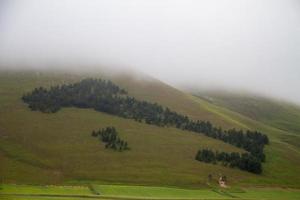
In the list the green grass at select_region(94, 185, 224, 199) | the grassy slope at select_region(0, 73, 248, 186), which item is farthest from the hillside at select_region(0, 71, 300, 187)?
the green grass at select_region(94, 185, 224, 199)

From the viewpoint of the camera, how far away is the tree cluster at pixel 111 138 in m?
133

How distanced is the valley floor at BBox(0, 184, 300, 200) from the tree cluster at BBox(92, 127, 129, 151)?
29.7m

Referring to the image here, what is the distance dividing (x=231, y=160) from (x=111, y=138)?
107 ft

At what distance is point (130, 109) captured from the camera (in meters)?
165

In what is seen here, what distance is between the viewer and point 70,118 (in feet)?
494

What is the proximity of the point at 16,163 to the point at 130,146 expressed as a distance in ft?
108

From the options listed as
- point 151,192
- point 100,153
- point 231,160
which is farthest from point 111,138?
point 151,192

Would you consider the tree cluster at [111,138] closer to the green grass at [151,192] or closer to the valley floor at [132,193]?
the valley floor at [132,193]

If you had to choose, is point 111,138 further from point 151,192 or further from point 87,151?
point 151,192

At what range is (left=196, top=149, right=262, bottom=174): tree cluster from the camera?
13400cm

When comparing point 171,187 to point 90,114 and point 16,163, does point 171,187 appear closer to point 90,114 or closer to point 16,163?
point 16,163

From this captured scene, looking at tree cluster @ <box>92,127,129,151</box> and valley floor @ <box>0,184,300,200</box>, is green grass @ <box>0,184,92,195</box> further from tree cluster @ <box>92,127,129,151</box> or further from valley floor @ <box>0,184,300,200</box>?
tree cluster @ <box>92,127,129,151</box>

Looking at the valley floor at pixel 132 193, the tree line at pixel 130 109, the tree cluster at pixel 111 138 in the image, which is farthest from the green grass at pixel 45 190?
the tree line at pixel 130 109

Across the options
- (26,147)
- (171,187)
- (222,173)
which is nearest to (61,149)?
(26,147)
